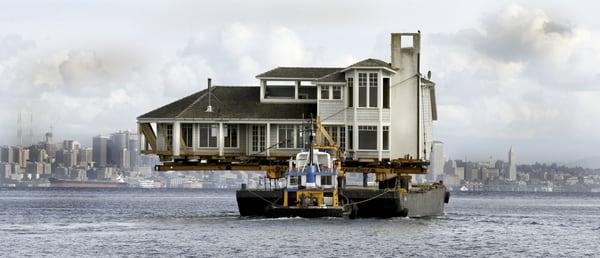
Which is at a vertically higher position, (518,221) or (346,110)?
(346,110)

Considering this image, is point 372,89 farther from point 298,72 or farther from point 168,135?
point 168,135

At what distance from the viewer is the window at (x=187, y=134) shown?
92.3 meters

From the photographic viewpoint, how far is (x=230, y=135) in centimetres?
9256

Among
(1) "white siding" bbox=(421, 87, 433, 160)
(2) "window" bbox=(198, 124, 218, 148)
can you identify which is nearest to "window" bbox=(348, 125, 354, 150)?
(1) "white siding" bbox=(421, 87, 433, 160)

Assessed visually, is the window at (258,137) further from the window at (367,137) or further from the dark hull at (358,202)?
the window at (367,137)

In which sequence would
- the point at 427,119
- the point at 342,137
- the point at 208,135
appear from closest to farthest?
the point at 342,137 → the point at 208,135 → the point at 427,119

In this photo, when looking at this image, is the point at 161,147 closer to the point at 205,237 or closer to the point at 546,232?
the point at 205,237

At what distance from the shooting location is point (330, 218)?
83438mm

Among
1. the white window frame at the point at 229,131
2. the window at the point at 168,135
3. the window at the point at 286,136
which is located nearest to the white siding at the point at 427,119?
the window at the point at 286,136

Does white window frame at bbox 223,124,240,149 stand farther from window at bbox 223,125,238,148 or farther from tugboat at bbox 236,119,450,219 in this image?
tugboat at bbox 236,119,450,219

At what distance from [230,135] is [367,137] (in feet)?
32.5

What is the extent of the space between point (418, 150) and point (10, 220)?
31391 millimetres

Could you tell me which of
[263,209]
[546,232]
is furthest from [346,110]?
[546,232]

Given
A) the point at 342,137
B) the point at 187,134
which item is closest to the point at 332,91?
the point at 342,137
